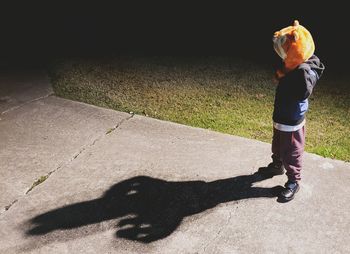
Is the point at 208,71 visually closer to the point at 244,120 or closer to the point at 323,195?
the point at 244,120

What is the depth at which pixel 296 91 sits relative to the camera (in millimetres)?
2768

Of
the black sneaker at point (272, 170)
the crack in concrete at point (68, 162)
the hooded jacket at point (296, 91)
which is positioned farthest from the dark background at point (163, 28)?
the hooded jacket at point (296, 91)

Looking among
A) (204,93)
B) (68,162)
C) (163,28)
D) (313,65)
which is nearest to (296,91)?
(313,65)

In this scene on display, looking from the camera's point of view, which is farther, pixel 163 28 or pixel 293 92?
pixel 163 28

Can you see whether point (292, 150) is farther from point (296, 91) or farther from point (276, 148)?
point (296, 91)

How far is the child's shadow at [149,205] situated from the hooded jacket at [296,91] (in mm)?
587

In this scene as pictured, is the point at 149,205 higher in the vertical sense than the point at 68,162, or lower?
lower

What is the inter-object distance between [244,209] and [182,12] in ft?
15.7

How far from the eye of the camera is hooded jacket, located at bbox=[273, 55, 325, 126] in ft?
8.96

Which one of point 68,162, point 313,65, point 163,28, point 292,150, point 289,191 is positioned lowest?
point 289,191

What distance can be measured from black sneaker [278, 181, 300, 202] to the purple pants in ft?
0.17

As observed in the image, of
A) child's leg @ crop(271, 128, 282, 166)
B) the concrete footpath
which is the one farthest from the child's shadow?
child's leg @ crop(271, 128, 282, 166)

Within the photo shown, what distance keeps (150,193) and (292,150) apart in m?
1.07

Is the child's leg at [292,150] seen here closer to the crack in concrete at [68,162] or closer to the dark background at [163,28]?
the crack in concrete at [68,162]
